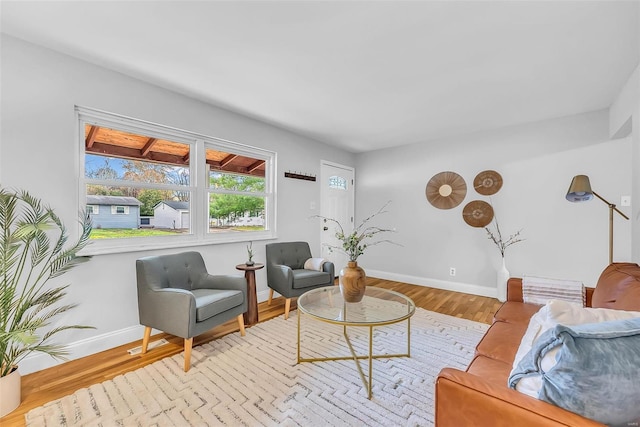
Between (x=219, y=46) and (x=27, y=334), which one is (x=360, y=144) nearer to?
(x=219, y=46)

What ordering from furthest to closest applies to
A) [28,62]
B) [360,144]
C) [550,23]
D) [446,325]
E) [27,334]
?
[360,144]
[446,325]
[28,62]
[550,23]
[27,334]

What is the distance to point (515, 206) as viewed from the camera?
366 centimetres

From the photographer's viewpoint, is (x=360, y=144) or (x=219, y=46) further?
(x=360, y=144)

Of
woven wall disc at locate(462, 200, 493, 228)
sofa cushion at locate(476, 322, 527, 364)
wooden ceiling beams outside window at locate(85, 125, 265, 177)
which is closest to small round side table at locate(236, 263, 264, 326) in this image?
wooden ceiling beams outside window at locate(85, 125, 265, 177)

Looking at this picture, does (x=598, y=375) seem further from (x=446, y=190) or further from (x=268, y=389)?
(x=446, y=190)

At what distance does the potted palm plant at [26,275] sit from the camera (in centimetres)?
160

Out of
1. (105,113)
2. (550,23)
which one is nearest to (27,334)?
(105,113)

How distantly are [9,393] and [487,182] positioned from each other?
198 inches

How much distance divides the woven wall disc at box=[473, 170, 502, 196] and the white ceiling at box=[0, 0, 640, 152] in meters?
0.99

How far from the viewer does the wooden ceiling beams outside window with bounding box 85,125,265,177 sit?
7.80 feet

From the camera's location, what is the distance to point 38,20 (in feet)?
5.73

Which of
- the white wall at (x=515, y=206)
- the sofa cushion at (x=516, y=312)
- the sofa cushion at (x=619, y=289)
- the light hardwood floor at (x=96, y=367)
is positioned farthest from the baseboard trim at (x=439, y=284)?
the sofa cushion at (x=619, y=289)

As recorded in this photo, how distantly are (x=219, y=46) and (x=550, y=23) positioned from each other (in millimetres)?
2238

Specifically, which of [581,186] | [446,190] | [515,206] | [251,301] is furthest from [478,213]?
[251,301]
